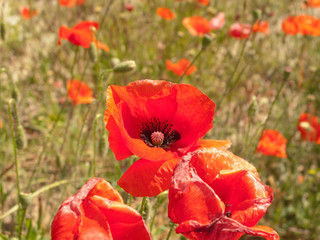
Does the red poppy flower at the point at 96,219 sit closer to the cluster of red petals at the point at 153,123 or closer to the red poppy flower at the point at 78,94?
the cluster of red petals at the point at 153,123

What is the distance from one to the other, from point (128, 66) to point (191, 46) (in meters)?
3.22

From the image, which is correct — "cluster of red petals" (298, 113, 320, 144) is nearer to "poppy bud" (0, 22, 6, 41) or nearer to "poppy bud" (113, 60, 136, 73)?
"poppy bud" (113, 60, 136, 73)

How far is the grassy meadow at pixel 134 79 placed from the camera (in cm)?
283

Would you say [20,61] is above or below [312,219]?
above

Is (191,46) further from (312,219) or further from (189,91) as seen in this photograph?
(189,91)

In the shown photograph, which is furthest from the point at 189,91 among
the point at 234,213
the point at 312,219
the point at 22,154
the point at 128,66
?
the point at 22,154

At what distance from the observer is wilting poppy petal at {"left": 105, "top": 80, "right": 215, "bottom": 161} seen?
44.0 inches

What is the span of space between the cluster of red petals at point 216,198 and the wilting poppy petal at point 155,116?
0.37 ft

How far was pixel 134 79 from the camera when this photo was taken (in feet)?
12.7

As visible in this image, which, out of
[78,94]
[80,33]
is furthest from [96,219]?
[78,94]

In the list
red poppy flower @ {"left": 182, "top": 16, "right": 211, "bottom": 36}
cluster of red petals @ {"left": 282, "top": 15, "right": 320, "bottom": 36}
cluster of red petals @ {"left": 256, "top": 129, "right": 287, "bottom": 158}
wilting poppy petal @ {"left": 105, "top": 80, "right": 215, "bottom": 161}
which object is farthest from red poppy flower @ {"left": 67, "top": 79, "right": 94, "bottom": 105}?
cluster of red petals @ {"left": 282, "top": 15, "right": 320, "bottom": 36}

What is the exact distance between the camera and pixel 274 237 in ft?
3.09

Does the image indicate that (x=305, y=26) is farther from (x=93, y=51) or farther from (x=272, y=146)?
(x=93, y=51)

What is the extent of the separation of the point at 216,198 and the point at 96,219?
30 cm
